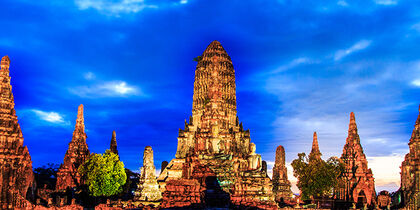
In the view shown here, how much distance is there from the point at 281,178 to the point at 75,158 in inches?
1263

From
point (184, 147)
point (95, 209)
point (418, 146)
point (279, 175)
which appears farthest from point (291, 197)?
point (95, 209)

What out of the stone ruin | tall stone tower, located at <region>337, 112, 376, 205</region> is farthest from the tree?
the stone ruin

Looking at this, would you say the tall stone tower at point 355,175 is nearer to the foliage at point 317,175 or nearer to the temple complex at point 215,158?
the foliage at point 317,175

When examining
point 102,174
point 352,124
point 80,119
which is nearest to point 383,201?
point 352,124

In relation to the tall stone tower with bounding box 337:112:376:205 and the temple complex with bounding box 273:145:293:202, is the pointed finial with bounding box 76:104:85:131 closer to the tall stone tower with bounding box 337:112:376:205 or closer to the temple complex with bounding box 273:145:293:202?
the temple complex with bounding box 273:145:293:202

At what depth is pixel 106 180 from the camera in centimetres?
5916

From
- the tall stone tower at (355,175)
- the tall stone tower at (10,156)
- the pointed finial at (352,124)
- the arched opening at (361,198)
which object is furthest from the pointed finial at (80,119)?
the arched opening at (361,198)

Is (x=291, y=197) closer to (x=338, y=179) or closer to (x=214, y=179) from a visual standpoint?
(x=338, y=179)

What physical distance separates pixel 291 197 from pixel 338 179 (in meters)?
11.9

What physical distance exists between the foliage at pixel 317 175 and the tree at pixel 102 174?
2453 cm

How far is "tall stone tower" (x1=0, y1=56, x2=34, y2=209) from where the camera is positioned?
3941cm

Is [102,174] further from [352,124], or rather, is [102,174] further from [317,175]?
[352,124]

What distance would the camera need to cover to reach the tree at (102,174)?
5919cm

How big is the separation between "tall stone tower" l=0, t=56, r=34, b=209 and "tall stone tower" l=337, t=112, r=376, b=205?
1475 inches
